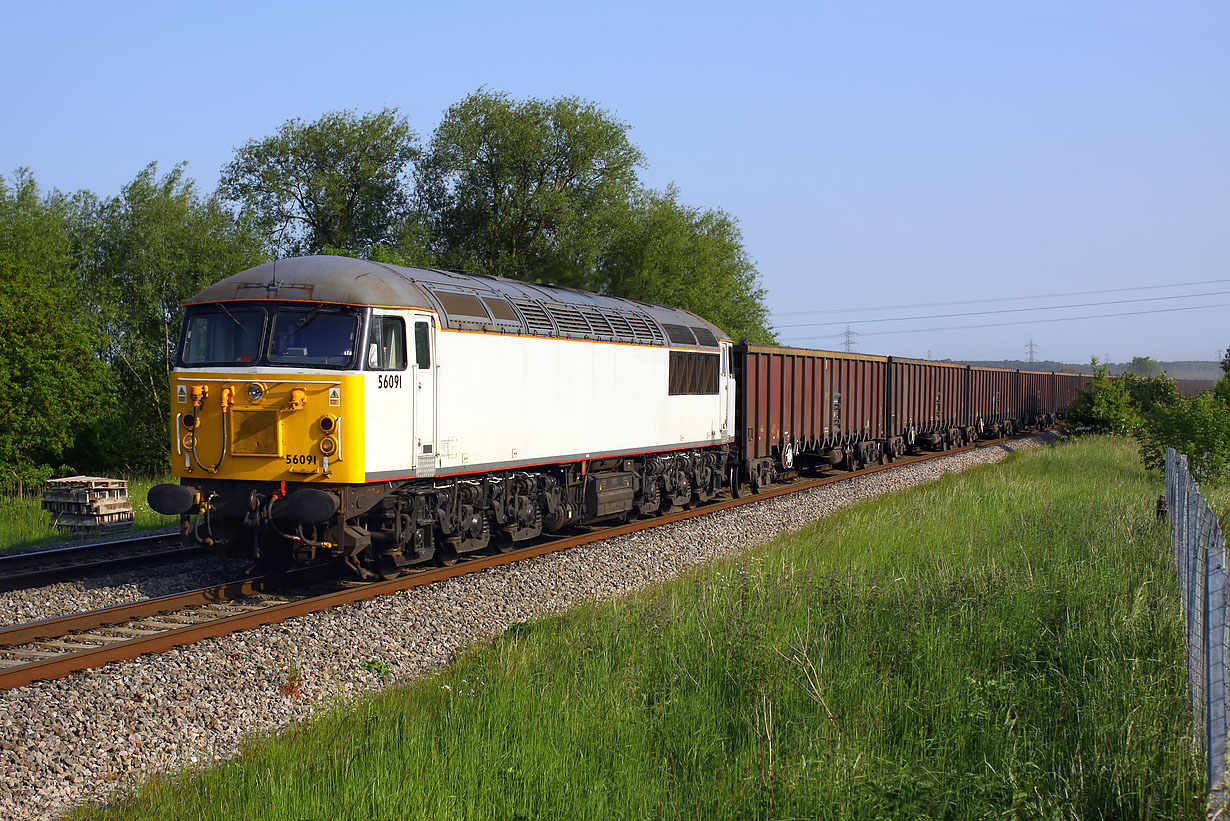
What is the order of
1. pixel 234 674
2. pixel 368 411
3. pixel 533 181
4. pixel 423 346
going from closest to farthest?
pixel 234 674 → pixel 368 411 → pixel 423 346 → pixel 533 181

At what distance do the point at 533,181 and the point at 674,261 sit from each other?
7.91 meters

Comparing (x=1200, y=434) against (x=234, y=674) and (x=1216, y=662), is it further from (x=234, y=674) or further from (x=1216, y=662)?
(x=234, y=674)

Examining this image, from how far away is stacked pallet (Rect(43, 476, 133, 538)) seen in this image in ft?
51.3

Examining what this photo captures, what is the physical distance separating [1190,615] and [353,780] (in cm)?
Result: 483

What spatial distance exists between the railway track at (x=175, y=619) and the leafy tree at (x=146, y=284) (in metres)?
20.0

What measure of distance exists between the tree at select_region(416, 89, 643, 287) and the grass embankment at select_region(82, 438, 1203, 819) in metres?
37.5

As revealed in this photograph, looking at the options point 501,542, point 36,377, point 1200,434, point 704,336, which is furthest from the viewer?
point 36,377

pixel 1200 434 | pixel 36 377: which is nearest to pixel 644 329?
pixel 1200 434

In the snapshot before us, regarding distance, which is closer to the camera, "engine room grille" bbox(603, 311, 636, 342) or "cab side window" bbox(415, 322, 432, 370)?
"cab side window" bbox(415, 322, 432, 370)

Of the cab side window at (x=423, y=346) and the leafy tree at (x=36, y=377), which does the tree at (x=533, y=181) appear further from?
the cab side window at (x=423, y=346)

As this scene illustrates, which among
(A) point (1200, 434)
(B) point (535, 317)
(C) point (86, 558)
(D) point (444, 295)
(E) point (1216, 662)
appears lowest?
(C) point (86, 558)

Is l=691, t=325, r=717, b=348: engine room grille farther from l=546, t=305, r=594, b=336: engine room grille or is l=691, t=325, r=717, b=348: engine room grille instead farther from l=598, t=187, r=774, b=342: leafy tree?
l=598, t=187, r=774, b=342: leafy tree

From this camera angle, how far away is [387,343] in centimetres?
1089

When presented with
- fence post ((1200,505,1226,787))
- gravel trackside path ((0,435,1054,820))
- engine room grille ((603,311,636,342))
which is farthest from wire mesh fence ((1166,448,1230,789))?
engine room grille ((603,311,636,342))
